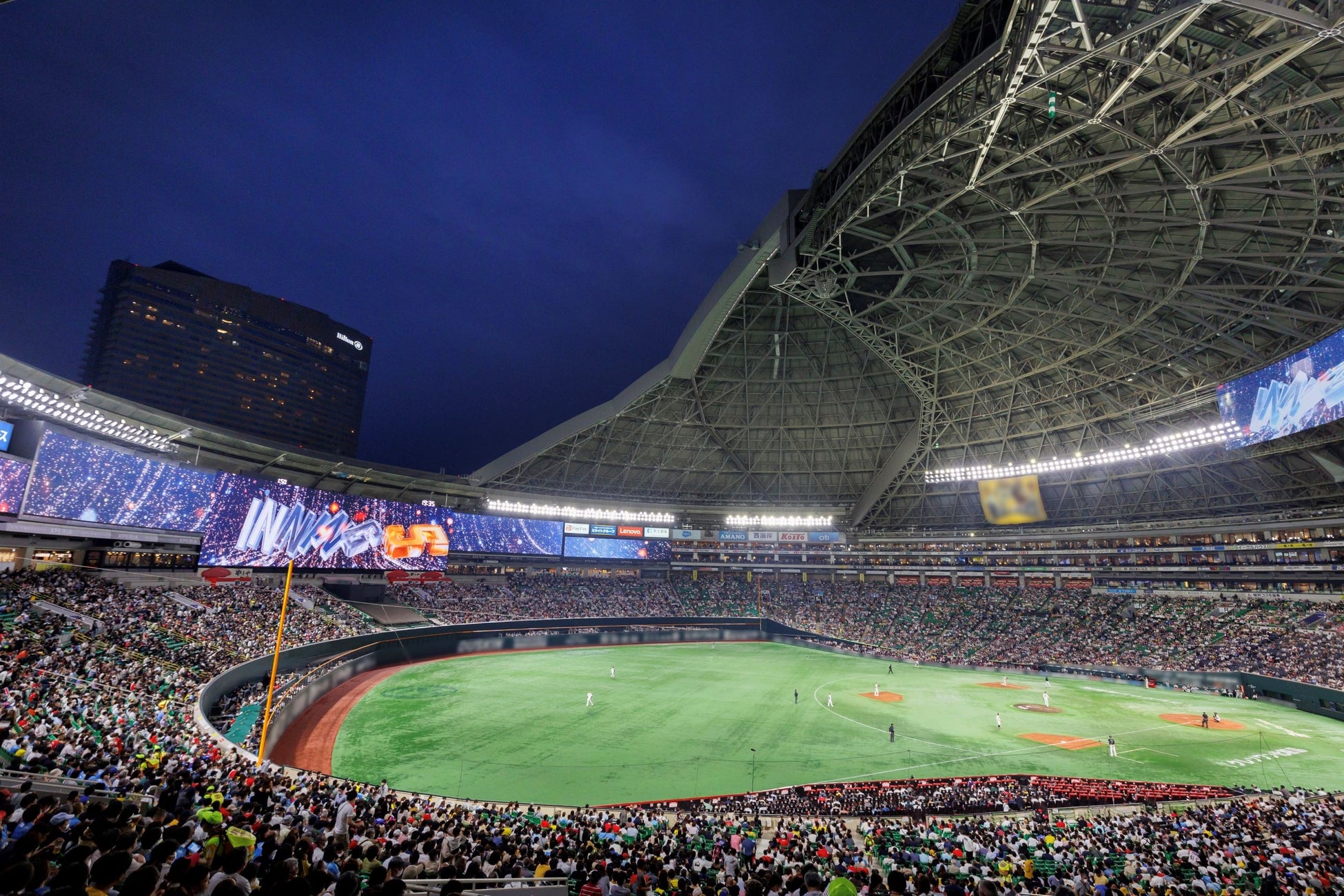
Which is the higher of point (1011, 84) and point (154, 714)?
point (1011, 84)

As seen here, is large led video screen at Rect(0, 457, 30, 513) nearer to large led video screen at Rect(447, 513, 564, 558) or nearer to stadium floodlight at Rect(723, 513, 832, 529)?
large led video screen at Rect(447, 513, 564, 558)

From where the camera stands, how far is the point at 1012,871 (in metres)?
13.9

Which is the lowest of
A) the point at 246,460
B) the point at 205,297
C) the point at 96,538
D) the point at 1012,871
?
the point at 1012,871

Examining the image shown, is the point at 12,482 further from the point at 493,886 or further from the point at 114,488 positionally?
the point at 493,886

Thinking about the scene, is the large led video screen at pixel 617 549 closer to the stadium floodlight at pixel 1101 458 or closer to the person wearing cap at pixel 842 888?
the stadium floodlight at pixel 1101 458

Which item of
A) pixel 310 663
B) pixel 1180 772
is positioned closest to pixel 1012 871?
pixel 1180 772

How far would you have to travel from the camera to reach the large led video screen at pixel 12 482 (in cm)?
3161

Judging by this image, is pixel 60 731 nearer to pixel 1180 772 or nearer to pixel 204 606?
pixel 204 606

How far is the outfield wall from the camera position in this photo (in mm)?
33531

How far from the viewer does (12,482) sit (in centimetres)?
3212

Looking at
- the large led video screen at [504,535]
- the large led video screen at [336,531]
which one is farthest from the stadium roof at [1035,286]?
the large led video screen at [336,531]

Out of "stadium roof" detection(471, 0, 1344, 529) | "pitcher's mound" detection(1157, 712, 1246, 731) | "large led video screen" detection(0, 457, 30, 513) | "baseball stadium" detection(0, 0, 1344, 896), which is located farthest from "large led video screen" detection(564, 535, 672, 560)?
"pitcher's mound" detection(1157, 712, 1246, 731)

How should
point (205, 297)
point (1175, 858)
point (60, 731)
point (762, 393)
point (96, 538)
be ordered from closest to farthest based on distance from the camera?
point (1175, 858) → point (60, 731) → point (96, 538) → point (762, 393) → point (205, 297)

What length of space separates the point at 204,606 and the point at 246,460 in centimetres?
1684
